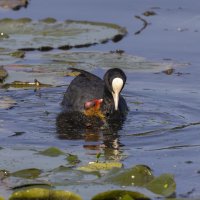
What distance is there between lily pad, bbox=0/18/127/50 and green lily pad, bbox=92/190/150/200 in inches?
245

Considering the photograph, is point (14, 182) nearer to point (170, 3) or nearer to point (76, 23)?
point (76, 23)

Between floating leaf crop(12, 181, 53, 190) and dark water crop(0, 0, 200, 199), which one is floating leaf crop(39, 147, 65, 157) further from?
floating leaf crop(12, 181, 53, 190)

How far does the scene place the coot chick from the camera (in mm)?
11156

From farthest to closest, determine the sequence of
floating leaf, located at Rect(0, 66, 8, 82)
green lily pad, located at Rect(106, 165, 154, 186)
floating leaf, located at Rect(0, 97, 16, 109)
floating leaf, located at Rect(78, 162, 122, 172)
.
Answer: floating leaf, located at Rect(0, 66, 8, 82) → floating leaf, located at Rect(0, 97, 16, 109) → floating leaf, located at Rect(78, 162, 122, 172) → green lily pad, located at Rect(106, 165, 154, 186)

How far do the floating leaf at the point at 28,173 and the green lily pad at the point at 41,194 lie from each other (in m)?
0.65

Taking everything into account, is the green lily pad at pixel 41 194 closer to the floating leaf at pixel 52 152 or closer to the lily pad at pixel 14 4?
the floating leaf at pixel 52 152

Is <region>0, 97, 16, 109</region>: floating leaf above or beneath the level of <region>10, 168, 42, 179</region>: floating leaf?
above

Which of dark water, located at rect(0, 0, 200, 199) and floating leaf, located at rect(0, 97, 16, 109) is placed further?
floating leaf, located at rect(0, 97, 16, 109)

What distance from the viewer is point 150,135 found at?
998 cm

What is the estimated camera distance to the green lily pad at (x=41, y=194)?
7.18 m

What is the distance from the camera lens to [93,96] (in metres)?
11.6

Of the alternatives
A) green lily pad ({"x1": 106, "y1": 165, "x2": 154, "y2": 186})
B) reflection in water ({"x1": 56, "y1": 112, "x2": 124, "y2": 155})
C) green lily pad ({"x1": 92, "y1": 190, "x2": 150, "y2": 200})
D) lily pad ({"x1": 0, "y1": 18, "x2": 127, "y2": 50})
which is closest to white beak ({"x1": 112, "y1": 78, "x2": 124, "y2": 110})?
reflection in water ({"x1": 56, "y1": 112, "x2": 124, "y2": 155})

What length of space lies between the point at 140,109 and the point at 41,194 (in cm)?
423

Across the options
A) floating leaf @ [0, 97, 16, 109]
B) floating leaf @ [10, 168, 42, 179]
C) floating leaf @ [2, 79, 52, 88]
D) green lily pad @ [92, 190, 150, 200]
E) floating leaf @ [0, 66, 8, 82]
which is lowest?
green lily pad @ [92, 190, 150, 200]
